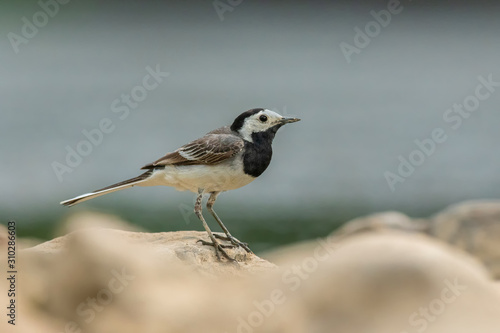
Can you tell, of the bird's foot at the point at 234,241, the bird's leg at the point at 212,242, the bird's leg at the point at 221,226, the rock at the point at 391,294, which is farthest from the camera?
the bird's foot at the point at 234,241

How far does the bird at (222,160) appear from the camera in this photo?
465 cm

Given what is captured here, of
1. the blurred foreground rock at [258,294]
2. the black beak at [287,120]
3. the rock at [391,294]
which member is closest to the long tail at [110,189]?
the blurred foreground rock at [258,294]

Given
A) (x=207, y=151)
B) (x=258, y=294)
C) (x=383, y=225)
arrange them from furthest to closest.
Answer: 1. (x=383, y=225)
2. (x=207, y=151)
3. (x=258, y=294)

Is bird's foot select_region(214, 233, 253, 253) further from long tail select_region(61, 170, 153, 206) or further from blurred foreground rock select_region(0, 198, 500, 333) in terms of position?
long tail select_region(61, 170, 153, 206)

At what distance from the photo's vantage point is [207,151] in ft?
15.7

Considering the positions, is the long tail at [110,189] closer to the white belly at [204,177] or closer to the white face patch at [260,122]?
the white belly at [204,177]

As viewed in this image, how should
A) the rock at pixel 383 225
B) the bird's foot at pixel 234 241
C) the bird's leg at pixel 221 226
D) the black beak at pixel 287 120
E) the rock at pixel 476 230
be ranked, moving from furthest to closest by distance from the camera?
1. the rock at pixel 383 225
2. the rock at pixel 476 230
3. the bird's foot at pixel 234 241
4. the bird's leg at pixel 221 226
5. the black beak at pixel 287 120

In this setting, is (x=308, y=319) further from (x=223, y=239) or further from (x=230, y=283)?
(x=223, y=239)

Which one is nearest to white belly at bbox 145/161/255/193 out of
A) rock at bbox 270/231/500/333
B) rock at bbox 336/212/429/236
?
rock at bbox 270/231/500/333

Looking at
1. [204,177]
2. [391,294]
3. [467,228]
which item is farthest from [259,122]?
[467,228]

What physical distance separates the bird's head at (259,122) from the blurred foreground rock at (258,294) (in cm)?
90

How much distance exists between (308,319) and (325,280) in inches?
10.1

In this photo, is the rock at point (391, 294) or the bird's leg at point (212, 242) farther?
the bird's leg at point (212, 242)

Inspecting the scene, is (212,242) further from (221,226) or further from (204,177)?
(204,177)
